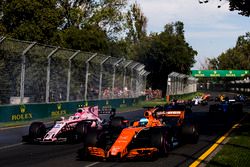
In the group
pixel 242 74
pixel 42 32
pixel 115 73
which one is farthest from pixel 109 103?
pixel 242 74

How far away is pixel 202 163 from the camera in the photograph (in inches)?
394

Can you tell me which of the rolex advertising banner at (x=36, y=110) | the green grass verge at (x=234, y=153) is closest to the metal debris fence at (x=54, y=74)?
the rolex advertising banner at (x=36, y=110)

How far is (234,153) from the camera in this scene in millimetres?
11195

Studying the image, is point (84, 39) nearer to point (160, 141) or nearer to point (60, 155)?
point (60, 155)

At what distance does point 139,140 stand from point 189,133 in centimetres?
223

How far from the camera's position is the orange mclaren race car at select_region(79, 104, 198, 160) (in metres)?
10.1

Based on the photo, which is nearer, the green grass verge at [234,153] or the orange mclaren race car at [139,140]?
the green grass verge at [234,153]

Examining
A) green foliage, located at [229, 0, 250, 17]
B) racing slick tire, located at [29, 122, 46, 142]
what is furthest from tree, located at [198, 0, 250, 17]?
racing slick tire, located at [29, 122, 46, 142]

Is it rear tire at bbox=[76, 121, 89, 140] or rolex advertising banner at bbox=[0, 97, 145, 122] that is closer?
A: rear tire at bbox=[76, 121, 89, 140]

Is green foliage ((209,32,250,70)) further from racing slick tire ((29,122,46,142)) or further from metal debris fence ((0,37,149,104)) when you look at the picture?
racing slick tire ((29,122,46,142))

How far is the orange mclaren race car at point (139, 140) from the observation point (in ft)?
33.1

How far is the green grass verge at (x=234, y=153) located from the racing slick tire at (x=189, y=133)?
2.86 feet

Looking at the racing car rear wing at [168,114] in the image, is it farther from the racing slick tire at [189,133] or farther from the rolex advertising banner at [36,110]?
the rolex advertising banner at [36,110]

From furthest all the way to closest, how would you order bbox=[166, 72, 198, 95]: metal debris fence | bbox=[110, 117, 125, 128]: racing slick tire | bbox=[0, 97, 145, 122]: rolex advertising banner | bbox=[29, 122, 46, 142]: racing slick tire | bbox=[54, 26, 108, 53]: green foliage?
bbox=[166, 72, 198, 95]: metal debris fence, bbox=[54, 26, 108, 53]: green foliage, bbox=[0, 97, 145, 122]: rolex advertising banner, bbox=[110, 117, 125, 128]: racing slick tire, bbox=[29, 122, 46, 142]: racing slick tire
